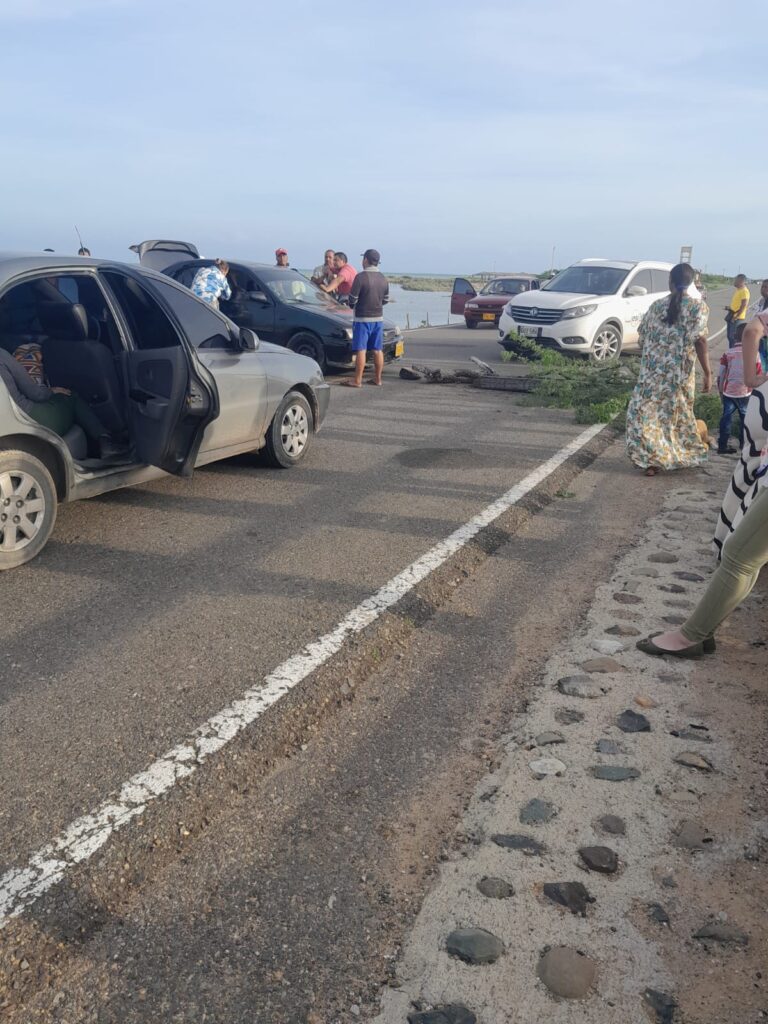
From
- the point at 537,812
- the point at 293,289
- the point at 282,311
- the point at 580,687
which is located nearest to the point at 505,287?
the point at 293,289

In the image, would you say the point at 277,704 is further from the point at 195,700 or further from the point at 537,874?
the point at 537,874

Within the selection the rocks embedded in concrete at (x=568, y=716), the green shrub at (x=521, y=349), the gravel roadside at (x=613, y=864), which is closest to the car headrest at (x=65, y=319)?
the gravel roadside at (x=613, y=864)

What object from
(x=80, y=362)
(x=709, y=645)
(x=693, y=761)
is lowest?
(x=693, y=761)

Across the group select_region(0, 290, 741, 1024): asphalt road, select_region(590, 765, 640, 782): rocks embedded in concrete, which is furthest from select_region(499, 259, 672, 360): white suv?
select_region(590, 765, 640, 782): rocks embedded in concrete

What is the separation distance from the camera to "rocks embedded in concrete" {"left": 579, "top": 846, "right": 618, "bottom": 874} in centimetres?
254

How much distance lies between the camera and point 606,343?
49.8 ft

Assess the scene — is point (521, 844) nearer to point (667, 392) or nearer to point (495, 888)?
point (495, 888)

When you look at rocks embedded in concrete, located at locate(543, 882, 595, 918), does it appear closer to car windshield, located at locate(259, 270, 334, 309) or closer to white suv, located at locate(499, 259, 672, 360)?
car windshield, located at locate(259, 270, 334, 309)

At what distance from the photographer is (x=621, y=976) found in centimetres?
215

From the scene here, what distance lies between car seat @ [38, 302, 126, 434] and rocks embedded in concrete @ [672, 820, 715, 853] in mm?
4402

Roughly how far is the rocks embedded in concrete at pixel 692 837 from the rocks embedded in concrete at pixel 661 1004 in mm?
609

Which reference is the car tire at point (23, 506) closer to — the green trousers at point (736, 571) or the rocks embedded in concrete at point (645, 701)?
the rocks embedded in concrete at point (645, 701)

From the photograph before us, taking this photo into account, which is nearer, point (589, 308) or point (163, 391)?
point (163, 391)

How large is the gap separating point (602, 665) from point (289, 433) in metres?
4.10
